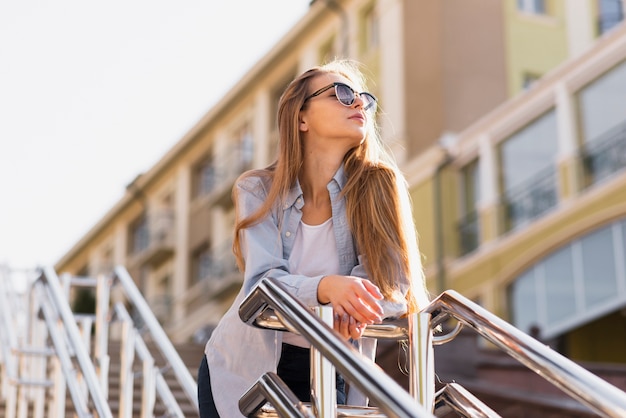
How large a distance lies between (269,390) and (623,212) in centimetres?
1527

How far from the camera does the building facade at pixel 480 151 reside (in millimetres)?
18266

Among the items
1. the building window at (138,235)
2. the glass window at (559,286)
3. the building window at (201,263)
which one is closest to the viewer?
the glass window at (559,286)

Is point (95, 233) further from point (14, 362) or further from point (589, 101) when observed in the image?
point (14, 362)

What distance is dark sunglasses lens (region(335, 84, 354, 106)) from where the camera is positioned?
10.7ft

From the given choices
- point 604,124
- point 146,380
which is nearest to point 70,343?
point 146,380

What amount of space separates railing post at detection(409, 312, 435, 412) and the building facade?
11478 millimetres

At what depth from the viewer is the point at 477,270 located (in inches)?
818

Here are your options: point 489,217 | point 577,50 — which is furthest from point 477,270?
point 577,50

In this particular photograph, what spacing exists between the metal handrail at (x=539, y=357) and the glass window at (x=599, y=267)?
15.2 m

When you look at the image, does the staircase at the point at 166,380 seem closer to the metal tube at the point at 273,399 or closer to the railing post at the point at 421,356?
the metal tube at the point at 273,399

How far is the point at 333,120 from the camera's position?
3.27 meters

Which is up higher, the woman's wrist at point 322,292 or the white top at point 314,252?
the white top at point 314,252

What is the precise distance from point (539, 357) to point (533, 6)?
23.1 metres

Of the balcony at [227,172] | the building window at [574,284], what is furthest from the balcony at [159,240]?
the building window at [574,284]
